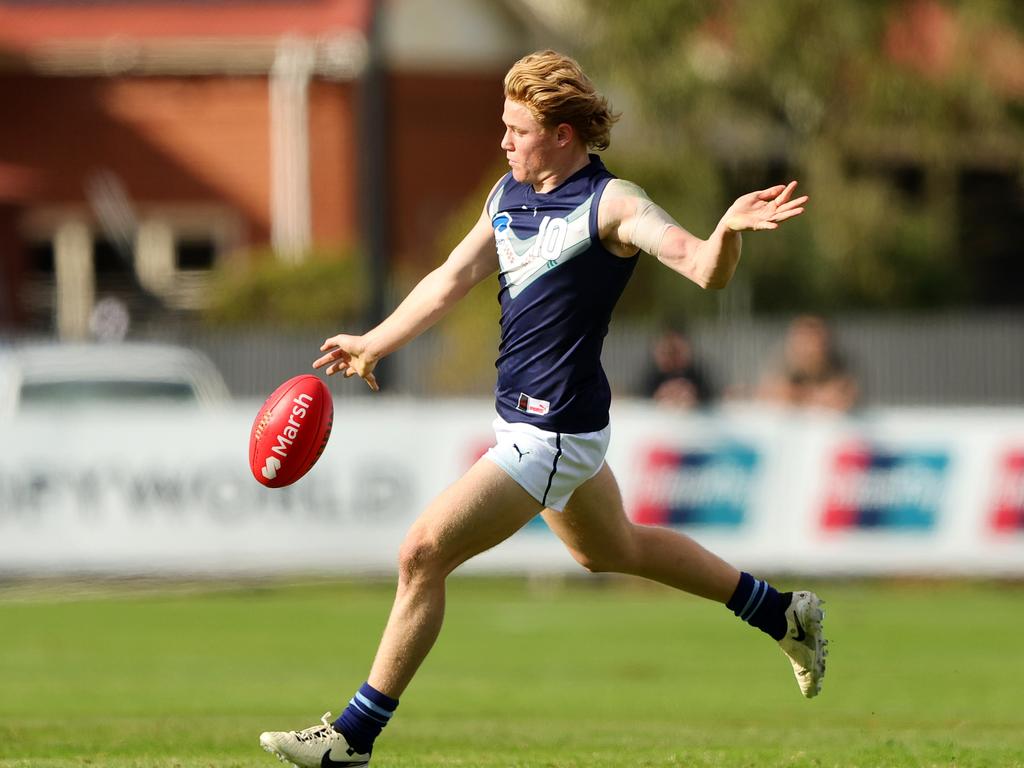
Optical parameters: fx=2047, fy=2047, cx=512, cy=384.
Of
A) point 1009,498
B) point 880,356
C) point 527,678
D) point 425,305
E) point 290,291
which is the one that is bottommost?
point 527,678

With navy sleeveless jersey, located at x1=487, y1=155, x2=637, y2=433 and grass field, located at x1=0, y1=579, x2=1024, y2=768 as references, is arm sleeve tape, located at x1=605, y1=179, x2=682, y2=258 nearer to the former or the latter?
navy sleeveless jersey, located at x1=487, y1=155, x2=637, y2=433

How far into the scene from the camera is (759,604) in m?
7.85

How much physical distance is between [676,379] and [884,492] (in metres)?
1.97

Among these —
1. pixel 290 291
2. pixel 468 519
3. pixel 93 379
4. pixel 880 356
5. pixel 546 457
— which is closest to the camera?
pixel 468 519

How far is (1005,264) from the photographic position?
3291 centimetres

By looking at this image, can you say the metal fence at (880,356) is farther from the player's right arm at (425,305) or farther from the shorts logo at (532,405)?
the shorts logo at (532,405)

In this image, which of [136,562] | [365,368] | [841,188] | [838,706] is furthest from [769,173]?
[365,368]

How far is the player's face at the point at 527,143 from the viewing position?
704cm

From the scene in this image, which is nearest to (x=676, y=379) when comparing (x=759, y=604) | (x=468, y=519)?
(x=759, y=604)

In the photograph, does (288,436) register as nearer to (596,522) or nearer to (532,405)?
(532,405)

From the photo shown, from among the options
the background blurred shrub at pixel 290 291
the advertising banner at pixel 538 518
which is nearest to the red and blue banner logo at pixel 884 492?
the advertising banner at pixel 538 518

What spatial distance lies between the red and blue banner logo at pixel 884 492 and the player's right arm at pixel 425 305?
995cm

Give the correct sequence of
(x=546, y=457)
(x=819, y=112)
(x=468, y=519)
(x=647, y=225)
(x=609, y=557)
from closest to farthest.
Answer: (x=647, y=225)
(x=468, y=519)
(x=546, y=457)
(x=609, y=557)
(x=819, y=112)

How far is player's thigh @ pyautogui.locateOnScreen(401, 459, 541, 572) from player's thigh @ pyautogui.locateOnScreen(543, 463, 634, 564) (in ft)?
1.04
